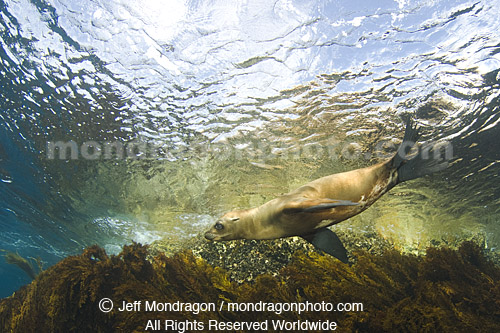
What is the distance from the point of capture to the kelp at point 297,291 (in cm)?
391

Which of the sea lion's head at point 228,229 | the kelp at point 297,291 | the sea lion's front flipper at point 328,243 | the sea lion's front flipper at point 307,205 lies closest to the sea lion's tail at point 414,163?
the sea lion's front flipper at point 307,205

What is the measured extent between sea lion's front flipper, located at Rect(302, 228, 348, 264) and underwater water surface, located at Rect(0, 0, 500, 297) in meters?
4.37

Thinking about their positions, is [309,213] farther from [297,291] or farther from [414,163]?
[297,291]

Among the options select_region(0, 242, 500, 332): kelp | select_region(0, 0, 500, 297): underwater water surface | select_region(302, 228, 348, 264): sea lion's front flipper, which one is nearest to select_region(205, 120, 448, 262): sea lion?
select_region(302, 228, 348, 264): sea lion's front flipper

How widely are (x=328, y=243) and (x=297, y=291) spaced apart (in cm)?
119

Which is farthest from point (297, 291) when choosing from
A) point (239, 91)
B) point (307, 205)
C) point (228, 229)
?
point (239, 91)

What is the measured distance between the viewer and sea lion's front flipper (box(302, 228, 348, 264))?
3562 mm

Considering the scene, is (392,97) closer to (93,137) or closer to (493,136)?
(493,136)

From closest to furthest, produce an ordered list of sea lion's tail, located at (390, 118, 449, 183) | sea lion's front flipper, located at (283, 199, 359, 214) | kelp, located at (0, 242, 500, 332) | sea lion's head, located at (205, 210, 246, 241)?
sea lion's front flipper, located at (283, 199, 359, 214) → sea lion's tail, located at (390, 118, 449, 183) → sea lion's head, located at (205, 210, 246, 241) → kelp, located at (0, 242, 500, 332)

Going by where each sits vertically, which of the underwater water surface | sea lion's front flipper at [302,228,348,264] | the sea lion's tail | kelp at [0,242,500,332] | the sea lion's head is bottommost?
kelp at [0,242,500,332]

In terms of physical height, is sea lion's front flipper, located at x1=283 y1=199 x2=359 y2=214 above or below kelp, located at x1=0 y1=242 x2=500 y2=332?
above

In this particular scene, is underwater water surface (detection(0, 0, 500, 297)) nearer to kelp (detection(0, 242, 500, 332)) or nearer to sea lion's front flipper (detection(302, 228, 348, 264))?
kelp (detection(0, 242, 500, 332))

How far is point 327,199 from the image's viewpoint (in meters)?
2.97

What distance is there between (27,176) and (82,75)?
9.80 m
